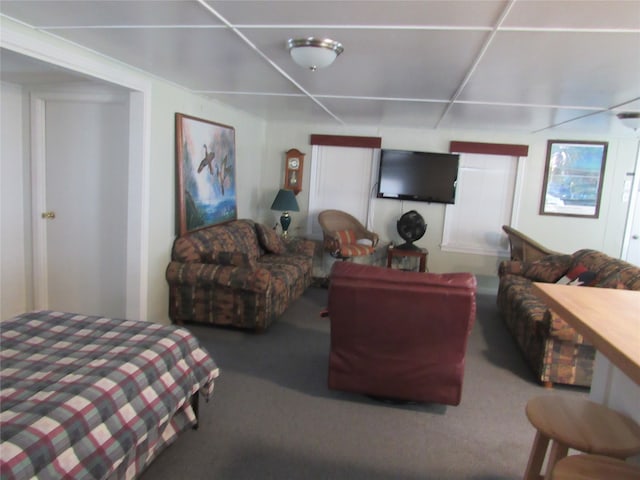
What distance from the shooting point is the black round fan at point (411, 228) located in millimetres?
5633

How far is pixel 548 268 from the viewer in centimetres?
449

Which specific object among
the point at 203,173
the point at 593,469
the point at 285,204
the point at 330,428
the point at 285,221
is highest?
the point at 203,173

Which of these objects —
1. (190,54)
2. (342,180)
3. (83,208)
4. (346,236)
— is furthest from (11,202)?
(342,180)

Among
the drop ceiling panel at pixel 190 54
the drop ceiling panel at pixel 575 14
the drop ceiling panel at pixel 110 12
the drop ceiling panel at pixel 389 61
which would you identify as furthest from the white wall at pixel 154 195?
the drop ceiling panel at pixel 575 14

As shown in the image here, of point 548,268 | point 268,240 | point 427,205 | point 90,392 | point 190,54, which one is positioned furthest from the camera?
point 427,205

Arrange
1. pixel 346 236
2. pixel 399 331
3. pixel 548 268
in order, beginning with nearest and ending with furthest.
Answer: pixel 399 331, pixel 548 268, pixel 346 236

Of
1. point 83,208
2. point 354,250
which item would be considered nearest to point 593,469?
point 83,208

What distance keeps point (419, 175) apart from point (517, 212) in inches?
52.9

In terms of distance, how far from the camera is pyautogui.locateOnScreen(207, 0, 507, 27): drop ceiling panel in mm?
1729

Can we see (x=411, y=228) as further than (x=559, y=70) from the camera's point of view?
Yes

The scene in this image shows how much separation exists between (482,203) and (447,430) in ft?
12.7

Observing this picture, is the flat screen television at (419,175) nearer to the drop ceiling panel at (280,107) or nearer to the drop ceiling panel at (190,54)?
the drop ceiling panel at (280,107)

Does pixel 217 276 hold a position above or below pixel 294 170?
below

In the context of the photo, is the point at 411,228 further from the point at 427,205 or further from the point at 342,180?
the point at 342,180
